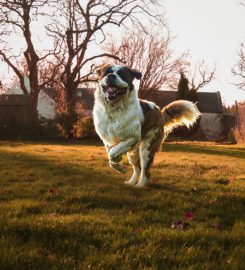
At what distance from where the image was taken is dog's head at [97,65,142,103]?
22.5ft

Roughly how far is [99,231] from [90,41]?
103ft

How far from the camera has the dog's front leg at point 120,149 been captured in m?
7.14

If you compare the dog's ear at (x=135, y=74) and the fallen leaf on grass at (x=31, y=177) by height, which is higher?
the dog's ear at (x=135, y=74)

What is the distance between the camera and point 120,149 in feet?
23.5

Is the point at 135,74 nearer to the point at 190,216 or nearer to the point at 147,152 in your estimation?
the point at 147,152

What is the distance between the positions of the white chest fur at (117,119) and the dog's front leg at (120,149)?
0.31 feet

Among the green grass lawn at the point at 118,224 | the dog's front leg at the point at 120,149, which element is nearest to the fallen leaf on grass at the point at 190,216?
the green grass lawn at the point at 118,224

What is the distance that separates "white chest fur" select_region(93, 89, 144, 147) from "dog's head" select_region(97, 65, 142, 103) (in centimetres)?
17

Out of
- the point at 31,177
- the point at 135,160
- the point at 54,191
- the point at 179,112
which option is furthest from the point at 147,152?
the point at 31,177

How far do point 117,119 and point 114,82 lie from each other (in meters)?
0.71

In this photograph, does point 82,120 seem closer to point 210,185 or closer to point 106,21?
point 106,21

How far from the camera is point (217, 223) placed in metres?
4.94

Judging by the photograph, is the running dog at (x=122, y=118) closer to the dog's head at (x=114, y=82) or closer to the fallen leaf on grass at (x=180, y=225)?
the dog's head at (x=114, y=82)

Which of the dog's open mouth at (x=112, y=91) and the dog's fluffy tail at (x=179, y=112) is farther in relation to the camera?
the dog's fluffy tail at (x=179, y=112)
